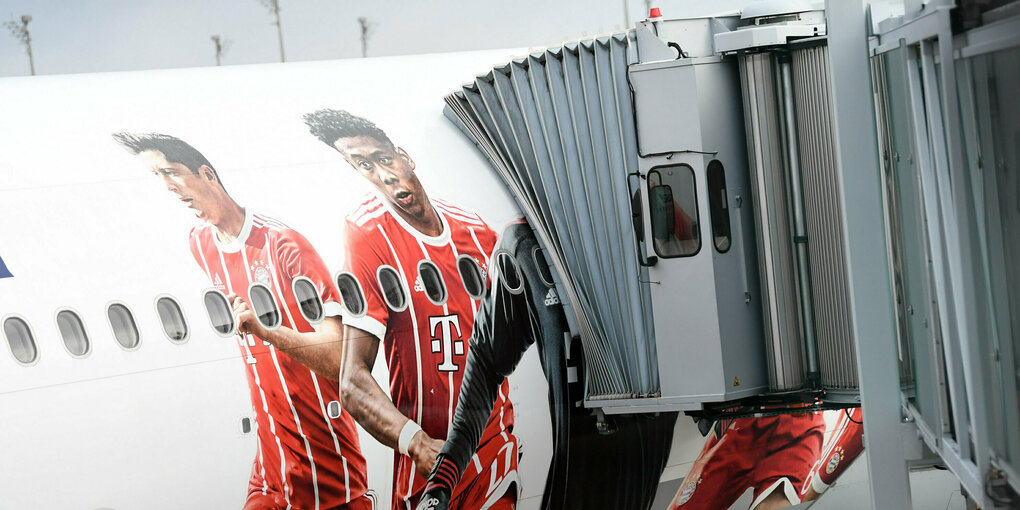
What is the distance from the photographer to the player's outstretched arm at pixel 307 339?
7578 mm

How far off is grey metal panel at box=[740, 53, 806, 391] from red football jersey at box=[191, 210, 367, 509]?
3.39 m

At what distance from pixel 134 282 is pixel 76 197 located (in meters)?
0.75

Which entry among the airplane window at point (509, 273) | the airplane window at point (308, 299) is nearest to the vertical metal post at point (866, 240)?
the airplane window at point (509, 273)

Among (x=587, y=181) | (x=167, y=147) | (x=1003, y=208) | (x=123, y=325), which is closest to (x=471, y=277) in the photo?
(x=587, y=181)

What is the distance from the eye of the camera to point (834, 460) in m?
11.7

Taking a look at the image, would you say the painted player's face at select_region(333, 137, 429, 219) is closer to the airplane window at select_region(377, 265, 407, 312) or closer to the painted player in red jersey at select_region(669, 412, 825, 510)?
the airplane window at select_region(377, 265, 407, 312)

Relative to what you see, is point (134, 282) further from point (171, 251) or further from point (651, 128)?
point (651, 128)

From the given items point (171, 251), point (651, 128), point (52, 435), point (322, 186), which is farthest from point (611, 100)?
point (52, 435)

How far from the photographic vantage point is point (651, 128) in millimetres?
8359

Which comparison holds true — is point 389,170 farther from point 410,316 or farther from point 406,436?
point 406,436

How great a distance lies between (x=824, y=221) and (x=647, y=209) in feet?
4.54

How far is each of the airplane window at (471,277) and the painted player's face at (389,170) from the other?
52cm

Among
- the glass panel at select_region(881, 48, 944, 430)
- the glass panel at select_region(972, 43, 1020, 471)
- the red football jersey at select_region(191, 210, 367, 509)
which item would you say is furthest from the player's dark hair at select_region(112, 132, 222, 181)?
the glass panel at select_region(972, 43, 1020, 471)

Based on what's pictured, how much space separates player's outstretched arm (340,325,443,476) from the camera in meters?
7.80
